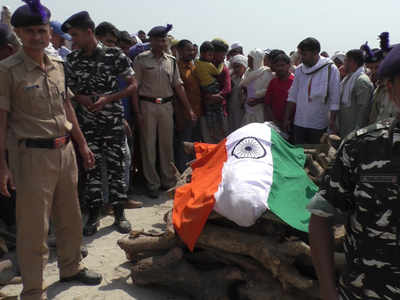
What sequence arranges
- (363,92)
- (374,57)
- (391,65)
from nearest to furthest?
(391,65)
(374,57)
(363,92)

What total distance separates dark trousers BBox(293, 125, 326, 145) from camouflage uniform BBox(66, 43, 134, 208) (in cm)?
249

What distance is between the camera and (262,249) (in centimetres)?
295

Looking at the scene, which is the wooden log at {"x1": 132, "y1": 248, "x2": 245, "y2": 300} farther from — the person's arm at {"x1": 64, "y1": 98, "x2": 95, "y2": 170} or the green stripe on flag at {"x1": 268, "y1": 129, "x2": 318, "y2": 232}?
the person's arm at {"x1": 64, "y1": 98, "x2": 95, "y2": 170}

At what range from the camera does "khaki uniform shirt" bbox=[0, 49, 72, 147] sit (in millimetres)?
2924

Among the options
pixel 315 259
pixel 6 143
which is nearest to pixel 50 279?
pixel 6 143

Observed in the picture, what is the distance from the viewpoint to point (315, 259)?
1646 millimetres

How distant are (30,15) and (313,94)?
375 centimetres

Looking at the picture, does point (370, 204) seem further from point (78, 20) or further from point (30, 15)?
point (78, 20)

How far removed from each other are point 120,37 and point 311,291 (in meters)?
4.92

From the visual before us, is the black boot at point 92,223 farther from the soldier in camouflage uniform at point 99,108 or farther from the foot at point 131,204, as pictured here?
the foot at point 131,204

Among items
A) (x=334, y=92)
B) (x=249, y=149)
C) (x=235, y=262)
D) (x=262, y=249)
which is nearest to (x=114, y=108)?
(x=249, y=149)

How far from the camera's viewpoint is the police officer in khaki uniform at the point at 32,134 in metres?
2.92

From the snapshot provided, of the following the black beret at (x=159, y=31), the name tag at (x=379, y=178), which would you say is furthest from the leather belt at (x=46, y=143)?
the black beret at (x=159, y=31)

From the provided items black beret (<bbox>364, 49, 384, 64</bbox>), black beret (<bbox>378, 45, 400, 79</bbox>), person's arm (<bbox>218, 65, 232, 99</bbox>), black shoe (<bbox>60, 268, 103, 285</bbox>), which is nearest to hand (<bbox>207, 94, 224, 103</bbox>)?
person's arm (<bbox>218, 65, 232, 99</bbox>)
